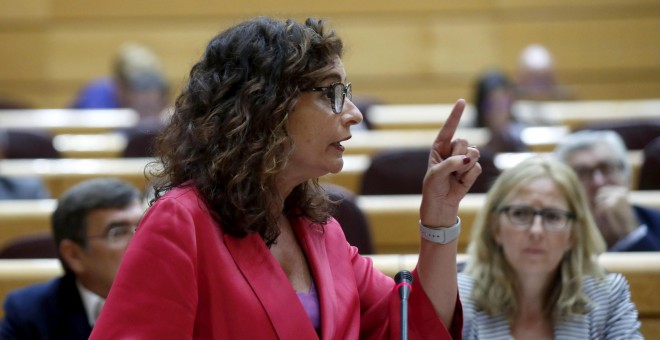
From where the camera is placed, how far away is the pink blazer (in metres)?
1.35

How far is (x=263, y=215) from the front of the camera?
4.76 ft

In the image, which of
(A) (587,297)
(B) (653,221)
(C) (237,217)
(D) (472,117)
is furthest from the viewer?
(D) (472,117)

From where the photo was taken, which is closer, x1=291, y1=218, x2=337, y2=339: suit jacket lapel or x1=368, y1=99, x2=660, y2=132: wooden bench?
x1=291, y1=218, x2=337, y2=339: suit jacket lapel

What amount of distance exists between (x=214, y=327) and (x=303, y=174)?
28 centimetres

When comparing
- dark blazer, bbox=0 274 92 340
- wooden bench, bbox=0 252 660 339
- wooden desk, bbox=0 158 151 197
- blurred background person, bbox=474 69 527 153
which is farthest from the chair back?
dark blazer, bbox=0 274 92 340

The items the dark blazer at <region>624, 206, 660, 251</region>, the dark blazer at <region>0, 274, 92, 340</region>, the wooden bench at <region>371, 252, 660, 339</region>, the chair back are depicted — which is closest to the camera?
the dark blazer at <region>0, 274, 92, 340</region>

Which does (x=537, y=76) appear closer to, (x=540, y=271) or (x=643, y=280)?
(x=643, y=280)

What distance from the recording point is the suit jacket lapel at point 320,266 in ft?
4.85

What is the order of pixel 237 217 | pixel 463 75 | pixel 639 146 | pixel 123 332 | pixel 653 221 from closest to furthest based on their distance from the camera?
1. pixel 123 332
2. pixel 237 217
3. pixel 653 221
4. pixel 639 146
5. pixel 463 75

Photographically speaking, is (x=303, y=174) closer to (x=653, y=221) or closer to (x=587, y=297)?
(x=587, y=297)

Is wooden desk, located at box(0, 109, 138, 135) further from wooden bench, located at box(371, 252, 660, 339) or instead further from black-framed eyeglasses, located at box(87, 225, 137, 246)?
wooden bench, located at box(371, 252, 660, 339)

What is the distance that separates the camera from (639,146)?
179 inches

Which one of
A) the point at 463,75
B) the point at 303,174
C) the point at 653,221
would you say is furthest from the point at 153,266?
the point at 463,75

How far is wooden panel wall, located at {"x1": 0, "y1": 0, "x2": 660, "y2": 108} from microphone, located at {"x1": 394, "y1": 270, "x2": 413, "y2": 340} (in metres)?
5.34
